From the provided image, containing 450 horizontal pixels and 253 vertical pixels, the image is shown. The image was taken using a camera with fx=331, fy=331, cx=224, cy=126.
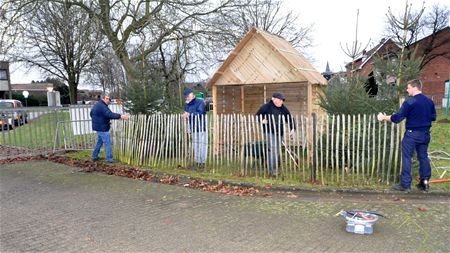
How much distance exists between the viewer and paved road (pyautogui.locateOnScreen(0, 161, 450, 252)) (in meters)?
3.88

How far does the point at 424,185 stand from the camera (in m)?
5.56

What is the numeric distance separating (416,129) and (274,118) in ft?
8.21

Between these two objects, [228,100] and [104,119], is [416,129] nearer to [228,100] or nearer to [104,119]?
[228,100]

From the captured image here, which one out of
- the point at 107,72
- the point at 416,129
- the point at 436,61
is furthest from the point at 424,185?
the point at 436,61

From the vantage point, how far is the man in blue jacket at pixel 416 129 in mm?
5359

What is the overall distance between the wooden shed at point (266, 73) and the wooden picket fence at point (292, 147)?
6.05 feet

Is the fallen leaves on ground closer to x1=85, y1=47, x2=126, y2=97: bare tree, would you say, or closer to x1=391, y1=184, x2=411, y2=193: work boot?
x1=391, y1=184, x2=411, y2=193: work boot

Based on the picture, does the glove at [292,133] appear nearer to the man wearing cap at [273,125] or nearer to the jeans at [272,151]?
the man wearing cap at [273,125]

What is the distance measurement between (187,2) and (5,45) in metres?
6.29

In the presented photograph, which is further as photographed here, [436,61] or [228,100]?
[436,61]

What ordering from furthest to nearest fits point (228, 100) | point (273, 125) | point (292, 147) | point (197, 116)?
point (228, 100)
point (197, 116)
point (292, 147)
point (273, 125)

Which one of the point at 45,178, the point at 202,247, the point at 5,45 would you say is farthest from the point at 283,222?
the point at 5,45

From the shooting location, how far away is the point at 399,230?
4.18m

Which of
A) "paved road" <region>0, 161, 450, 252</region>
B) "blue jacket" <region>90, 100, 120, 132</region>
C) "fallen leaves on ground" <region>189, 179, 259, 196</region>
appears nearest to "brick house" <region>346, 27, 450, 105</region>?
"blue jacket" <region>90, 100, 120, 132</region>
